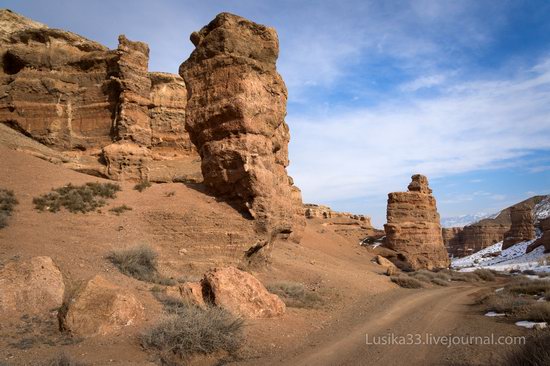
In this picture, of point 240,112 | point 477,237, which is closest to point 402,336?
point 240,112

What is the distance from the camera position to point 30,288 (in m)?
5.90

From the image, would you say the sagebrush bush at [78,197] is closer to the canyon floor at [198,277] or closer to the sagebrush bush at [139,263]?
the canyon floor at [198,277]

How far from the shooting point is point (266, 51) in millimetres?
14156

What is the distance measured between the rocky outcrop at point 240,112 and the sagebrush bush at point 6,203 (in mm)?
5882

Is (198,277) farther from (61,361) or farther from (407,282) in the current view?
(407,282)

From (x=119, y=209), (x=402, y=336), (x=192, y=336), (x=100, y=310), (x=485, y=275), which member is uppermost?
(x=119, y=209)

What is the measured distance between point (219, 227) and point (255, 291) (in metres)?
4.02

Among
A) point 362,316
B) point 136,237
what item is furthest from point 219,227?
point 362,316

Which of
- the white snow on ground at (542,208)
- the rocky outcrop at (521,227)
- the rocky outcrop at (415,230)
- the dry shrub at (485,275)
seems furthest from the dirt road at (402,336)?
the white snow on ground at (542,208)

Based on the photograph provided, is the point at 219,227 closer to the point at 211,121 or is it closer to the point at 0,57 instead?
the point at 211,121

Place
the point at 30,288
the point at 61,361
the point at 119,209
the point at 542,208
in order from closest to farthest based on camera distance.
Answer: the point at 61,361 → the point at 30,288 → the point at 119,209 → the point at 542,208

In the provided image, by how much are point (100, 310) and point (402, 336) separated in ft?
18.2

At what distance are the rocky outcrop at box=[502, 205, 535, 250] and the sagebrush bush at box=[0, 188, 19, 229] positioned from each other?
60.5 m

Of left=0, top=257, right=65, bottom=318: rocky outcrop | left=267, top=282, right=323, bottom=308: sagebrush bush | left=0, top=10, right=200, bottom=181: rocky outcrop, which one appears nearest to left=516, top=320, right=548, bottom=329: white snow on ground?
left=267, top=282, right=323, bottom=308: sagebrush bush
